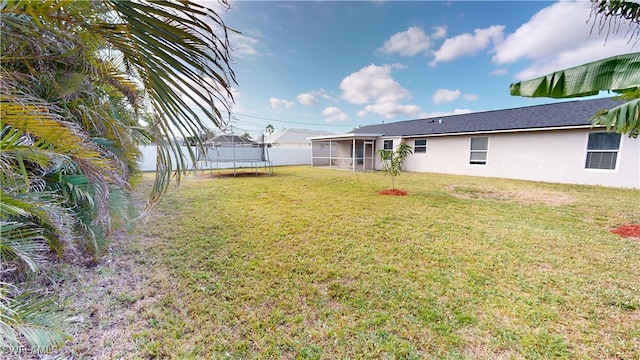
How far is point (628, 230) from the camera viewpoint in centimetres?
429

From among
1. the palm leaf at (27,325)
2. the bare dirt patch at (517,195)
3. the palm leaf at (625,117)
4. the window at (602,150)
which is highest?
the palm leaf at (625,117)

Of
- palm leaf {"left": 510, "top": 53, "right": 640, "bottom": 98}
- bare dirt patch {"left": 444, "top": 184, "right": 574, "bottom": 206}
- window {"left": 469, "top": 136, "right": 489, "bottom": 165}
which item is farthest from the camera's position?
window {"left": 469, "top": 136, "right": 489, "bottom": 165}

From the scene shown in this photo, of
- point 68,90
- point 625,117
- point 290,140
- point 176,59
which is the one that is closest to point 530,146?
point 625,117

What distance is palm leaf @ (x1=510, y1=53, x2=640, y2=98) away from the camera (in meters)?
2.97

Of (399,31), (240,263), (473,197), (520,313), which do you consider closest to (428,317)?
(520,313)

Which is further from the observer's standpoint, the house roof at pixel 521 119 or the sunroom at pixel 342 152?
the sunroom at pixel 342 152

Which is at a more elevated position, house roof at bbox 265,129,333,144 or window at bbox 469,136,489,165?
house roof at bbox 265,129,333,144

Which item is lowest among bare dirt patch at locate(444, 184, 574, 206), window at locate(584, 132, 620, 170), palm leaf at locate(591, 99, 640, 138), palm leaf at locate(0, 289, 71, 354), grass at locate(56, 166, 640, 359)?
grass at locate(56, 166, 640, 359)

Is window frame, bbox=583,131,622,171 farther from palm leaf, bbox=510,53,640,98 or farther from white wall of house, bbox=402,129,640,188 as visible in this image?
palm leaf, bbox=510,53,640,98

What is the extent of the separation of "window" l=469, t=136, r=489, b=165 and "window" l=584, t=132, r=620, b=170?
3.44 m

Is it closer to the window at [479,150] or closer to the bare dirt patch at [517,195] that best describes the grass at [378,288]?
the bare dirt patch at [517,195]

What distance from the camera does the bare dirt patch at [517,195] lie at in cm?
658

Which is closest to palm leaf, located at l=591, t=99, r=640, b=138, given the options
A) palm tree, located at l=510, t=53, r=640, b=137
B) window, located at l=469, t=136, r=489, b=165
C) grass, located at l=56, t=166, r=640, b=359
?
palm tree, located at l=510, t=53, r=640, b=137

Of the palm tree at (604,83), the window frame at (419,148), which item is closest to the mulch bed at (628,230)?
the palm tree at (604,83)
